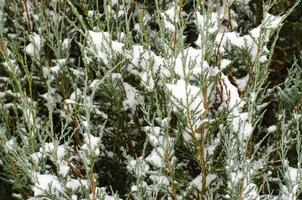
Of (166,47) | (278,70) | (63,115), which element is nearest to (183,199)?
(166,47)

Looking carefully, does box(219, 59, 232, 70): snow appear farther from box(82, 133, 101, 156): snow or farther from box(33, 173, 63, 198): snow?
box(33, 173, 63, 198): snow

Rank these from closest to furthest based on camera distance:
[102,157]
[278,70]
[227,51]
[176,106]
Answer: [176,106]
[227,51]
[102,157]
[278,70]

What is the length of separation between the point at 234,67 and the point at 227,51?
69cm

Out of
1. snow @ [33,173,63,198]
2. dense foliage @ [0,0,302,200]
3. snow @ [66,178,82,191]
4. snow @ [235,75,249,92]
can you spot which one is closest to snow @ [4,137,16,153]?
dense foliage @ [0,0,302,200]

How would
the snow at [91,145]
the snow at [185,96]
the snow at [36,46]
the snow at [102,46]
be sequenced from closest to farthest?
the snow at [91,145] → the snow at [185,96] → the snow at [102,46] → the snow at [36,46]

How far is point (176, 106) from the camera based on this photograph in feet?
7.36

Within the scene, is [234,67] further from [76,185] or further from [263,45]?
[76,185]

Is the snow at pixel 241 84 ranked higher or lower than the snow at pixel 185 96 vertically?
lower

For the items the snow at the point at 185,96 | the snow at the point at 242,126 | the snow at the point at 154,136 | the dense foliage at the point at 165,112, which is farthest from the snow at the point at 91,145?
the snow at the point at 242,126

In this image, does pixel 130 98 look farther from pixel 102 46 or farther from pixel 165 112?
pixel 102 46

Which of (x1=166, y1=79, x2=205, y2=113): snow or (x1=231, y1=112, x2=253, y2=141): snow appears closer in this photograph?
(x1=166, y1=79, x2=205, y2=113): snow

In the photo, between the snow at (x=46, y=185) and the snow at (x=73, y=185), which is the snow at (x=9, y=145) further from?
the snow at (x=73, y=185)

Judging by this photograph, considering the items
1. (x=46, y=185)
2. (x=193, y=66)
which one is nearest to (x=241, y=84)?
(x=193, y=66)

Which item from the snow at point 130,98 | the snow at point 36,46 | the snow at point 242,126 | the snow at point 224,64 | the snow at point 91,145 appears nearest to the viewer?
the snow at point 91,145
